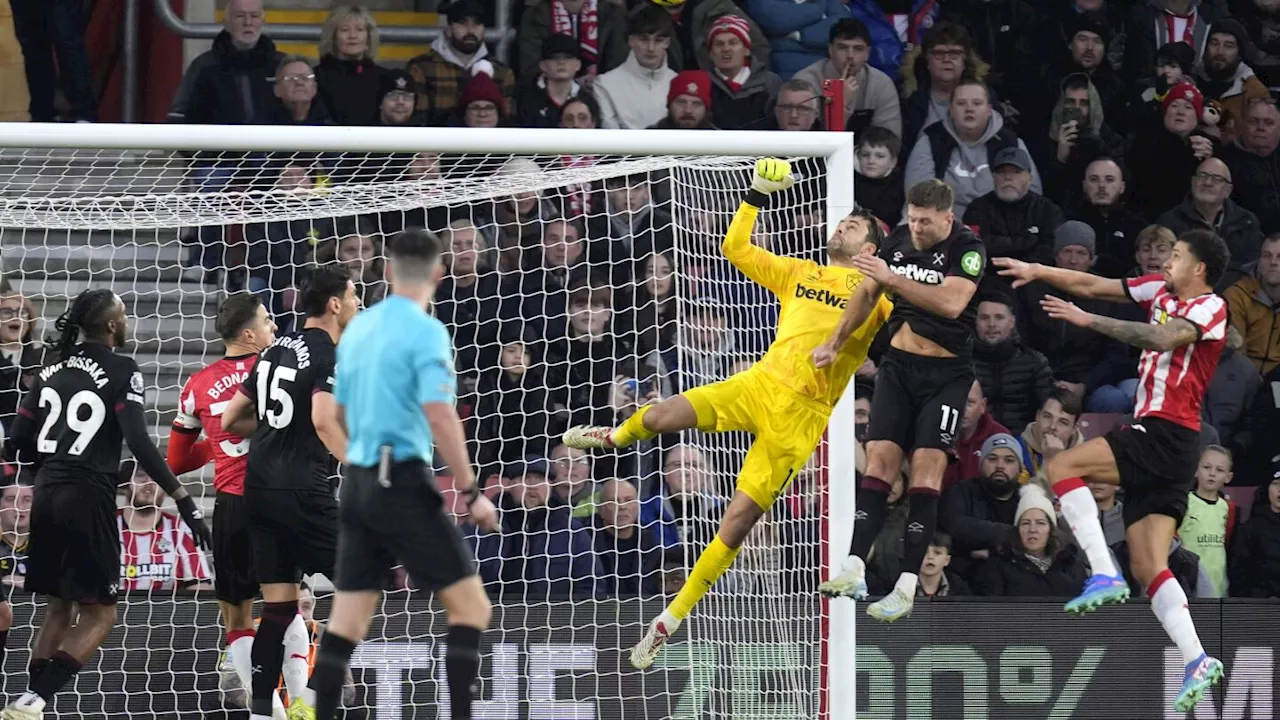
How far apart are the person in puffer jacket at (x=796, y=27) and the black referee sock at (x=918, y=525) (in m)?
4.82

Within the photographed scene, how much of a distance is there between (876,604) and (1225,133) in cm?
628

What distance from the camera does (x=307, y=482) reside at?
8.43m

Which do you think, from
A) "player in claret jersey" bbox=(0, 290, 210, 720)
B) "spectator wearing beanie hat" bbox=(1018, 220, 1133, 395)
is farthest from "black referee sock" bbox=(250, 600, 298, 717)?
"spectator wearing beanie hat" bbox=(1018, 220, 1133, 395)

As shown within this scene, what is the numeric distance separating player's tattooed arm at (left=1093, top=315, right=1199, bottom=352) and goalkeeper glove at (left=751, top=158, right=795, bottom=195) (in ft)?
5.13

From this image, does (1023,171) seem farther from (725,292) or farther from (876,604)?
(876,604)

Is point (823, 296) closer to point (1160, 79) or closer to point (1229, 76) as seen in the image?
point (1160, 79)

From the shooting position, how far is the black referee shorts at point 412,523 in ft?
21.8

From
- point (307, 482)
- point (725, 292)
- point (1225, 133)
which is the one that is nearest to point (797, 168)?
point (725, 292)

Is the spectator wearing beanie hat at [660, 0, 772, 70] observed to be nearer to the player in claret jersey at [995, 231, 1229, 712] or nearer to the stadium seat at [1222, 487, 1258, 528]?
the stadium seat at [1222, 487, 1258, 528]

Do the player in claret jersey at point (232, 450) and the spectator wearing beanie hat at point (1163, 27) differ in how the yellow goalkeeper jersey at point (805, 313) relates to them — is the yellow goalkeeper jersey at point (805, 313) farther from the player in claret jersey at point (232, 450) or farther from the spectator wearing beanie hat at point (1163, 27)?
the spectator wearing beanie hat at point (1163, 27)

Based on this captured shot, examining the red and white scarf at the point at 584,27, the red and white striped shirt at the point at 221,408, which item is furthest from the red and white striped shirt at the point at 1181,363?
the red and white scarf at the point at 584,27

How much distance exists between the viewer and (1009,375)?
457 inches

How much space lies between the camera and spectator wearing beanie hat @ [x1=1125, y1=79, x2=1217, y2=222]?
1295cm

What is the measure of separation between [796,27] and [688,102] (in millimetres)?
1473
